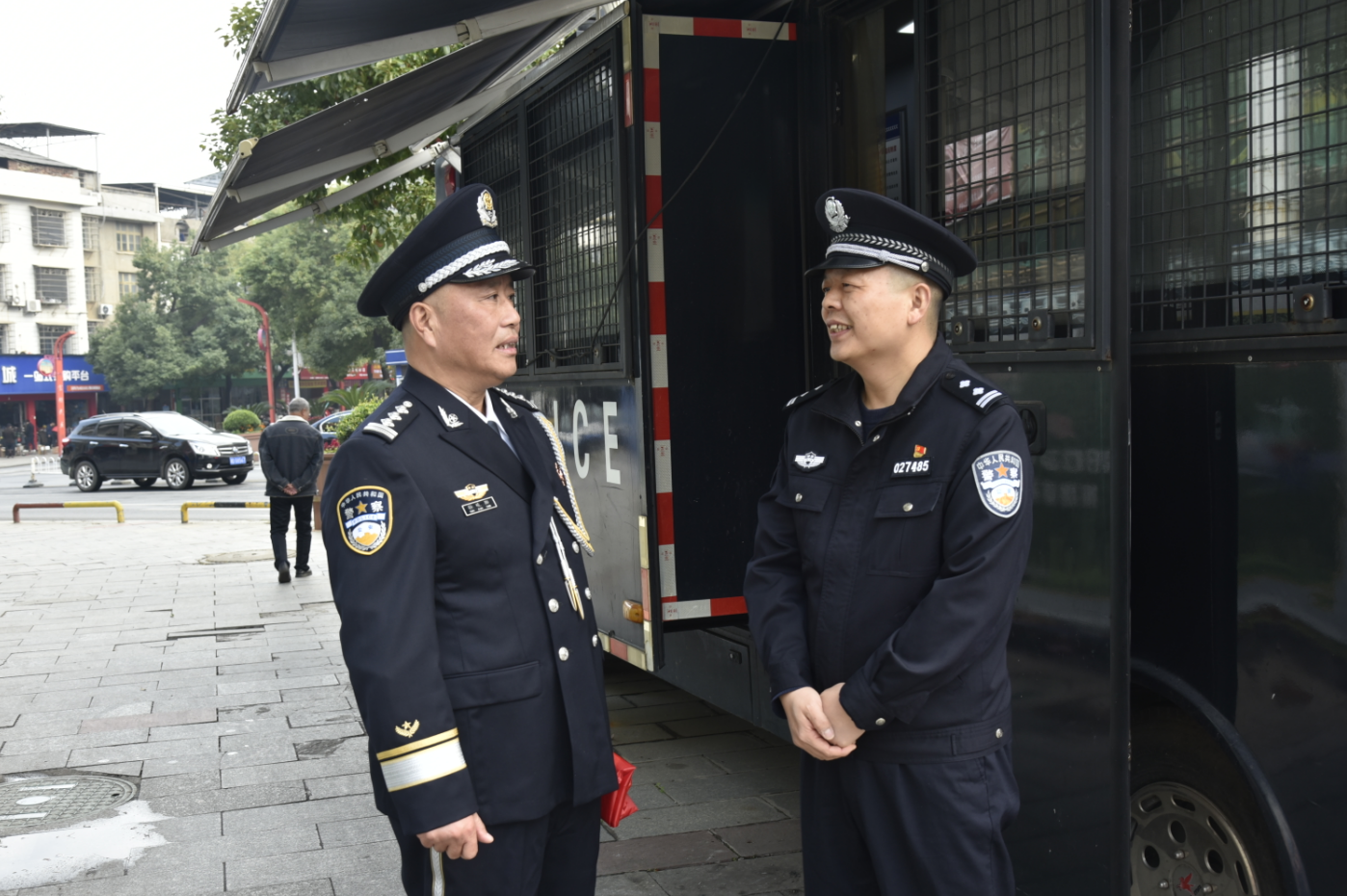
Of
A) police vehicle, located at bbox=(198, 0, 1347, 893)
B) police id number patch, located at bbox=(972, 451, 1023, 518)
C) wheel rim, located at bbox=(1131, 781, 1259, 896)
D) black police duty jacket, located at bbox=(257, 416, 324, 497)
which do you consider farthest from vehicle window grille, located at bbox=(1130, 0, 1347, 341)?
black police duty jacket, located at bbox=(257, 416, 324, 497)

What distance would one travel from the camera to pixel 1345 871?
7.43ft

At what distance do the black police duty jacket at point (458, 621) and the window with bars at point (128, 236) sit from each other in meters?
66.0

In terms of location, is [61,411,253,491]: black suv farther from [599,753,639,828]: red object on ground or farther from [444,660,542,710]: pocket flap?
[444,660,542,710]: pocket flap

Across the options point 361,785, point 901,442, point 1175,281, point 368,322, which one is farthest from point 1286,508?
point 368,322

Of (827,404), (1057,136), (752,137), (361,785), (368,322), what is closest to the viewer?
(827,404)

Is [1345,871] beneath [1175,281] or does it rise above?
beneath

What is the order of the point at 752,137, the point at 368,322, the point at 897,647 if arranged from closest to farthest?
the point at 897,647 → the point at 752,137 → the point at 368,322

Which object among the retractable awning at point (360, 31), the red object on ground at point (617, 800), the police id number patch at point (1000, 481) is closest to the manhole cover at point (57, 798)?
the retractable awning at point (360, 31)

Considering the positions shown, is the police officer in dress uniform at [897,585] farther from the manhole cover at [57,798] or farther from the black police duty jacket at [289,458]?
the black police duty jacket at [289,458]

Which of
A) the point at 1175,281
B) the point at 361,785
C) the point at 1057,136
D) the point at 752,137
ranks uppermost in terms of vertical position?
the point at 752,137

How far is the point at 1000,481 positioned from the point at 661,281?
6.84ft

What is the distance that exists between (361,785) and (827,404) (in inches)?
140

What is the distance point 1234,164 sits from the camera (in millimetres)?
2527

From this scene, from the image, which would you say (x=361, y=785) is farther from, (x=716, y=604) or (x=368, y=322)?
(x=368, y=322)
